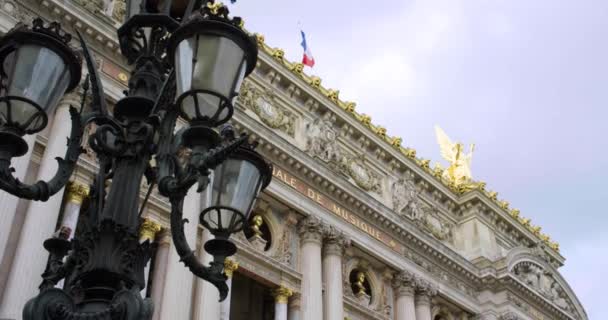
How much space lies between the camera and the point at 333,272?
18125 millimetres

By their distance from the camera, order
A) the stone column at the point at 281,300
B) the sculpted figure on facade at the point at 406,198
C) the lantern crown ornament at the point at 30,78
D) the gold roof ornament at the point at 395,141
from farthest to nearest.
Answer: the gold roof ornament at the point at 395,141 → the sculpted figure on facade at the point at 406,198 → the stone column at the point at 281,300 → the lantern crown ornament at the point at 30,78

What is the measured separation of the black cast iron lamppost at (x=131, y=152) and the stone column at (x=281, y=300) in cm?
1177

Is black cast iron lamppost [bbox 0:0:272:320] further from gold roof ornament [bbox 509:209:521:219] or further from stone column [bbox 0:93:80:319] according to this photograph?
gold roof ornament [bbox 509:209:521:219]

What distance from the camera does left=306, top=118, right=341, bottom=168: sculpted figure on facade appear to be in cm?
1956

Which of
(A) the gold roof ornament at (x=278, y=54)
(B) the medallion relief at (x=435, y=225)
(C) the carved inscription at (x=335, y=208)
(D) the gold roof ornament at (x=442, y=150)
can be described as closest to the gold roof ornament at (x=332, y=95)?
(D) the gold roof ornament at (x=442, y=150)

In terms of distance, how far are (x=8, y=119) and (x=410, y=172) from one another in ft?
64.2

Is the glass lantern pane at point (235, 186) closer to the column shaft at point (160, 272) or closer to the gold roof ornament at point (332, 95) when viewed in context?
the column shaft at point (160, 272)

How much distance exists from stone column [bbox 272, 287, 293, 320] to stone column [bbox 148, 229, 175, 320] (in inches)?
139

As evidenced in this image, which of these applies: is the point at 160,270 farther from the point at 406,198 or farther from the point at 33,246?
the point at 406,198

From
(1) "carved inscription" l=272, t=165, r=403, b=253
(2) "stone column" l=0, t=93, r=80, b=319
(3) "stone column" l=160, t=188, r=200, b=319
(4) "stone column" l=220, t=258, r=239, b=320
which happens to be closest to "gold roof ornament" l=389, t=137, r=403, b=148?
(1) "carved inscription" l=272, t=165, r=403, b=253

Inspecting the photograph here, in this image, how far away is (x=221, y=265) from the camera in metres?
4.94

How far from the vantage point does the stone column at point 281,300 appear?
1661cm

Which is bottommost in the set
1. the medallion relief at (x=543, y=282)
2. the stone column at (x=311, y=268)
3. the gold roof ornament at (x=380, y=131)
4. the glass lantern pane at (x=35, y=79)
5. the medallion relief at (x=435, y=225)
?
the glass lantern pane at (x=35, y=79)

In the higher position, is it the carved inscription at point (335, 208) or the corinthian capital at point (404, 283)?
the carved inscription at point (335, 208)
